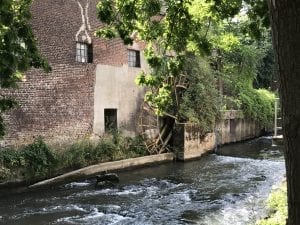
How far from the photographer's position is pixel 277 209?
9.30m

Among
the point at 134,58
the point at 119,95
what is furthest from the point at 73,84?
the point at 134,58

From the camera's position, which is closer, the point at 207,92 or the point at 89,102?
the point at 89,102

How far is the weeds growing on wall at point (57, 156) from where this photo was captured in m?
13.6

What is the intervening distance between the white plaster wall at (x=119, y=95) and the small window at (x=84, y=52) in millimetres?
505

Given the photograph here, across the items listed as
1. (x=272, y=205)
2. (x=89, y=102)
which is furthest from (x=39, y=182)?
(x=272, y=205)

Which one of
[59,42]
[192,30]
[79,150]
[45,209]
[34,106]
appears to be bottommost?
[45,209]

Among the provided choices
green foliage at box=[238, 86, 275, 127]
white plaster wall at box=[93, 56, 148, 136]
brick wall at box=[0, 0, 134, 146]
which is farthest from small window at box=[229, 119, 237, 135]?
brick wall at box=[0, 0, 134, 146]

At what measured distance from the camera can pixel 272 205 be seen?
32.8 feet

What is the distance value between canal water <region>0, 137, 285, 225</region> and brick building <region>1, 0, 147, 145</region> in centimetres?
235

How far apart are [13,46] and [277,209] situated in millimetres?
5836

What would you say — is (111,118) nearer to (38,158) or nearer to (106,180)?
(106,180)

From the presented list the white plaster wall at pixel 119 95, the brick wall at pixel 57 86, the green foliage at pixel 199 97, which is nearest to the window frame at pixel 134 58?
the white plaster wall at pixel 119 95

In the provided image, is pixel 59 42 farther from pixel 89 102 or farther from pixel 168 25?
pixel 168 25

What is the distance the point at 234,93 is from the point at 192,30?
1988 centimetres
